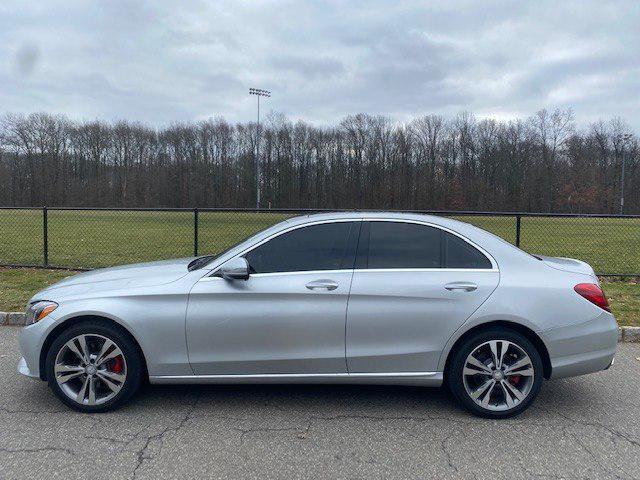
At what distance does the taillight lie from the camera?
12.4 feet

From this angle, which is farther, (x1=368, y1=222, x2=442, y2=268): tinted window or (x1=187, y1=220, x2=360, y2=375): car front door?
(x1=368, y1=222, x2=442, y2=268): tinted window

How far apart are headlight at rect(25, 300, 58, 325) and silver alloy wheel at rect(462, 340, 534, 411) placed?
3.26 m

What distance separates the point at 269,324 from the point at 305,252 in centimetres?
65

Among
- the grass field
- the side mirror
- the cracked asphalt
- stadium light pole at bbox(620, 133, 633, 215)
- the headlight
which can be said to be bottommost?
the cracked asphalt

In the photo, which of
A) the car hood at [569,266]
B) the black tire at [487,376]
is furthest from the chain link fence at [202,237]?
the black tire at [487,376]

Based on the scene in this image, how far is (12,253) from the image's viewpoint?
13211mm

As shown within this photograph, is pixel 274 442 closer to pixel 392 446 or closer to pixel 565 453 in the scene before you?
pixel 392 446

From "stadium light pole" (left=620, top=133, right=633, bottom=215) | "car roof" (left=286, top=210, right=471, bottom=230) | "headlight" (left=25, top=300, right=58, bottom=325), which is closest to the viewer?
"headlight" (left=25, top=300, right=58, bottom=325)

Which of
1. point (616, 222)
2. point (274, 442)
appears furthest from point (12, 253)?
point (616, 222)

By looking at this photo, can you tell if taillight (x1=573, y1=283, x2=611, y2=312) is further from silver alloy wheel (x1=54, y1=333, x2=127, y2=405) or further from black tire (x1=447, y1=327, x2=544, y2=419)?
silver alloy wheel (x1=54, y1=333, x2=127, y2=405)

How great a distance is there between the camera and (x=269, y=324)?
3.70 meters

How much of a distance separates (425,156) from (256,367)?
8597 cm

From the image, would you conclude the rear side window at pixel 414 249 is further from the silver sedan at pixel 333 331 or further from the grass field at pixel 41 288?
the grass field at pixel 41 288

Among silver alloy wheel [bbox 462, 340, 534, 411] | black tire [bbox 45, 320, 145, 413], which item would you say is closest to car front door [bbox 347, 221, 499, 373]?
silver alloy wheel [bbox 462, 340, 534, 411]
